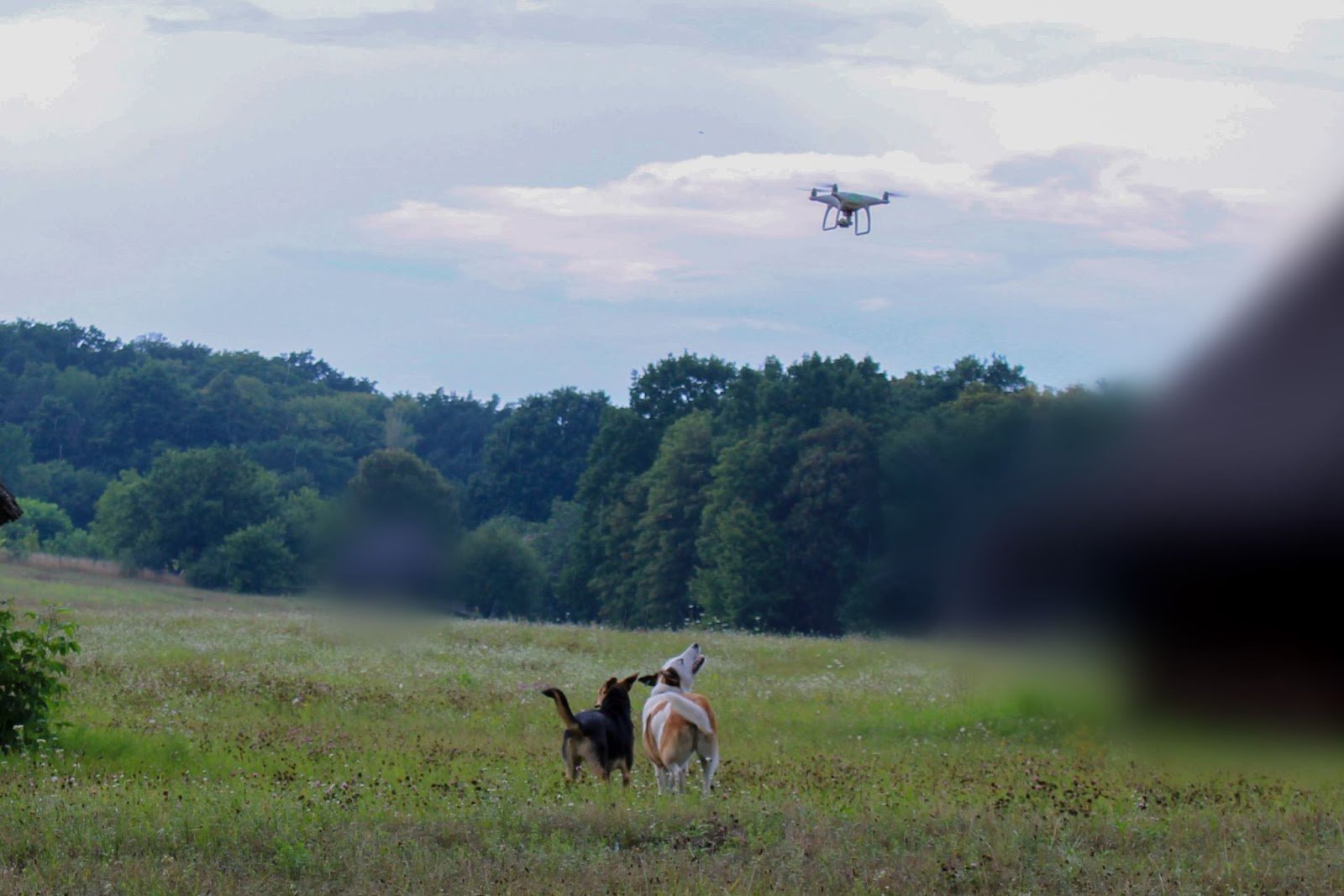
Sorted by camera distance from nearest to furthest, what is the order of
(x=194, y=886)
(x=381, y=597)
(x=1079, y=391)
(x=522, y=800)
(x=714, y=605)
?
(x=194, y=886), (x=522, y=800), (x=1079, y=391), (x=381, y=597), (x=714, y=605)

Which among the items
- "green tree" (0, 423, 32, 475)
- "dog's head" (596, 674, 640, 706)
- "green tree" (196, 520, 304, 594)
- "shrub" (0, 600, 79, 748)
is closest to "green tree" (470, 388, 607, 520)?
"green tree" (196, 520, 304, 594)

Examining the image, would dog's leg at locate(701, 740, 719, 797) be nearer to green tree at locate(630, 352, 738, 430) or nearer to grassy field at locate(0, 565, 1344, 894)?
grassy field at locate(0, 565, 1344, 894)

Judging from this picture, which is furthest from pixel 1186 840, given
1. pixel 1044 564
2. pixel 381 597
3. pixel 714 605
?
pixel 714 605

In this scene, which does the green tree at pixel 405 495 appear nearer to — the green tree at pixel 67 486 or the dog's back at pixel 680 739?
the dog's back at pixel 680 739

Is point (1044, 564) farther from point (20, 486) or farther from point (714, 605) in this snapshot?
point (20, 486)

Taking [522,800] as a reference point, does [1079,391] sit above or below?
above

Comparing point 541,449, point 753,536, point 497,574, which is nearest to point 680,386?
point 541,449

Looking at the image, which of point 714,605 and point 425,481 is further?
point 714,605
